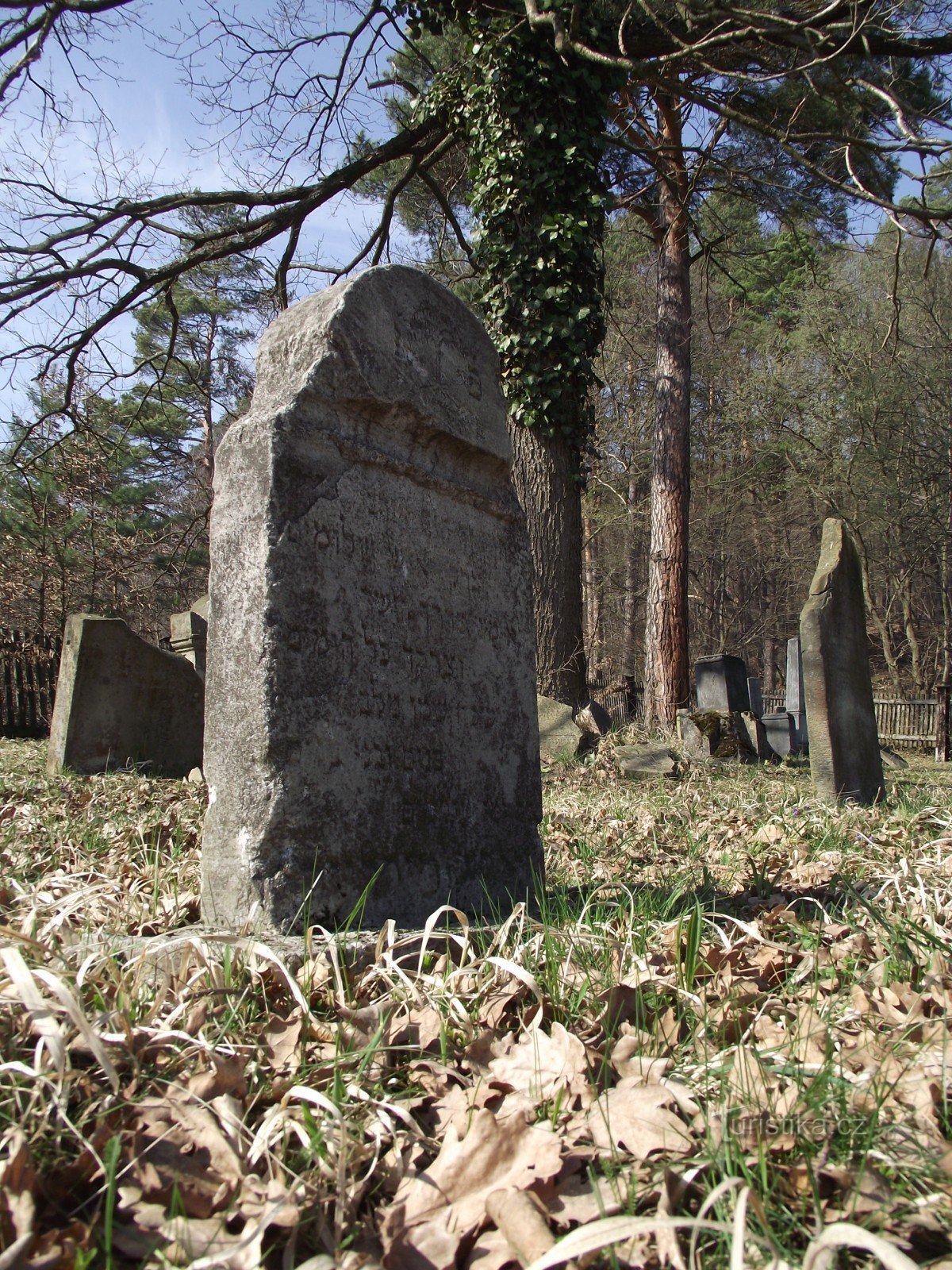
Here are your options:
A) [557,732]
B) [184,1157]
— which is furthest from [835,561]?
[184,1157]

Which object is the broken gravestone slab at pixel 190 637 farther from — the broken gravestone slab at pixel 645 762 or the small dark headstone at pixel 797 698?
the small dark headstone at pixel 797 698

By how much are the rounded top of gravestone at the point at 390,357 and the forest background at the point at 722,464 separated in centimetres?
1210

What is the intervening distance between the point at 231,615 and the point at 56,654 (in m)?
14.2

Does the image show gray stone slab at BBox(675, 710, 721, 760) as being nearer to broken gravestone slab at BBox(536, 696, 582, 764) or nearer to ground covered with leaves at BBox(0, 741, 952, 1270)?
broken gravestone slab at BBox(536, 696, 582, 764)

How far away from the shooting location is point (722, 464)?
2695 centimetres

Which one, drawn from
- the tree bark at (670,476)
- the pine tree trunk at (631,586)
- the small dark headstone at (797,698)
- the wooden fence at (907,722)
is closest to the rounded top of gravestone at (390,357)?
the tree bark at (670,476)

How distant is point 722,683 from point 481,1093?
34.4 feet

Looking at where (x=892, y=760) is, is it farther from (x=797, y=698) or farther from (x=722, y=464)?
(x=722, y=464)

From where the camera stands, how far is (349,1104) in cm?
155

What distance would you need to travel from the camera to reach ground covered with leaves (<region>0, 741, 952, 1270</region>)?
1.23 m

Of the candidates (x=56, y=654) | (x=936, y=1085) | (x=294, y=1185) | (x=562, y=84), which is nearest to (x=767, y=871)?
(x=936, y=1085)

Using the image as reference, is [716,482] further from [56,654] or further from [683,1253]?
[683,1253]

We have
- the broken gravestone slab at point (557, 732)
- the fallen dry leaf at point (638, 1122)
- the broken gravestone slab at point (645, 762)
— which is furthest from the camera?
the broken gravestone slab at point (557, 732)

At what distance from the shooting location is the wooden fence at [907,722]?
776 inches
